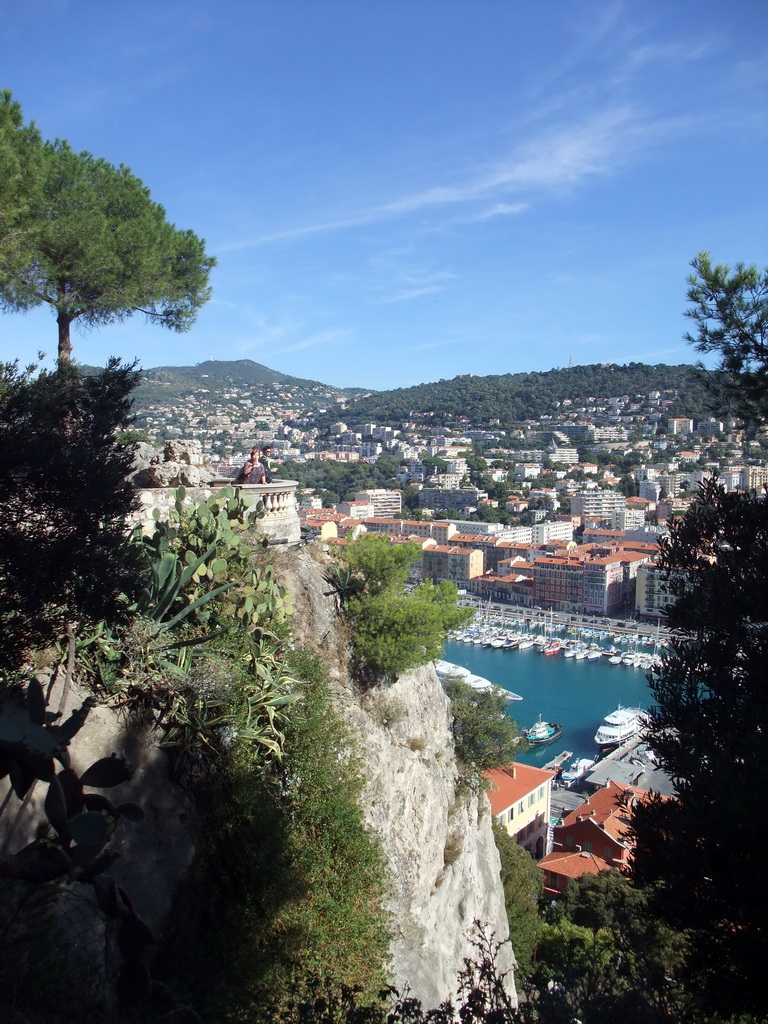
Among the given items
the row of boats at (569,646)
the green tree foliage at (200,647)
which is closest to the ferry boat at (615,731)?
the row of boats at (569,646)

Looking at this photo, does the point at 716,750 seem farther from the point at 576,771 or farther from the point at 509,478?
the point at 509,478

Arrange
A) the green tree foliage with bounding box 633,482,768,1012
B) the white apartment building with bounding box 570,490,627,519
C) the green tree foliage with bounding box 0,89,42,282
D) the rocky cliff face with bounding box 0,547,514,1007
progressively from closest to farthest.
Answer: the green tree foliage with bounding box 633,482,768,1012 < the rocky cliff face with bounding box 0,547,514,1007 < the green tree foliage with bounding box 0,89,42,282 < the white apartment building with bounding box 570,490,627,519

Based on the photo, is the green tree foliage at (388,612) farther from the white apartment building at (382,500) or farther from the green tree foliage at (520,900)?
the white apartment building at (382,500)

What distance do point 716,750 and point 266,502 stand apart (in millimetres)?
5713

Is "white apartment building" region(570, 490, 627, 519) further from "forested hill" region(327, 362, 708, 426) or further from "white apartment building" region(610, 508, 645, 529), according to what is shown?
"forested hill" region(327, 362, 708, 426)

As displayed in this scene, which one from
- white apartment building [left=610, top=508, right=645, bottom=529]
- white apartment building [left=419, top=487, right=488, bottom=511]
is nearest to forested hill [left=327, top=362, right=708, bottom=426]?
white apartment building [left=419, top=487, right=488, bottom=511]

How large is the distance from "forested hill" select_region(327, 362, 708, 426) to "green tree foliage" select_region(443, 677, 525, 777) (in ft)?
364

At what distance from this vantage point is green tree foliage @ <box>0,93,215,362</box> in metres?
7.20

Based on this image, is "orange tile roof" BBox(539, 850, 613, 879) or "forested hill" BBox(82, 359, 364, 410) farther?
"forested hill" BBox(82, 359, 364, 410)

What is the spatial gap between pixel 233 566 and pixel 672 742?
356cm

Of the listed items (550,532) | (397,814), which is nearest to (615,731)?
(397,814)

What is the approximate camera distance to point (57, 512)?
3910 mm

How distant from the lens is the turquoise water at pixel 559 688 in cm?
3137

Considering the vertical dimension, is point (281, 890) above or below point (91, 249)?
below
